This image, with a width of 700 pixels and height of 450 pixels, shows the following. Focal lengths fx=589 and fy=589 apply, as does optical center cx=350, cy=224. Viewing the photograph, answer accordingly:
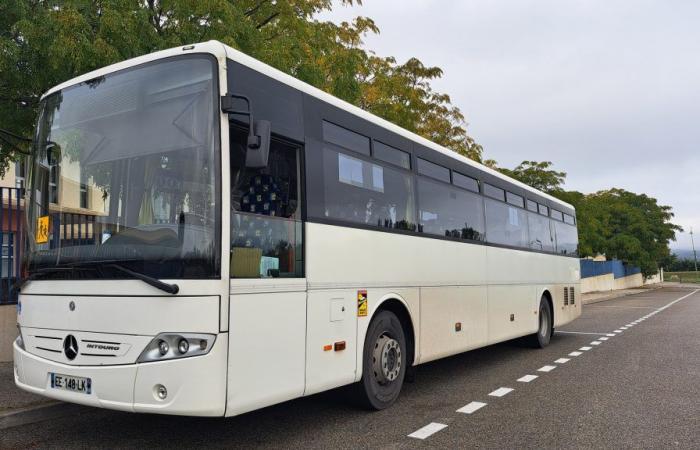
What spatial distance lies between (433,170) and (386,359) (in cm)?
284

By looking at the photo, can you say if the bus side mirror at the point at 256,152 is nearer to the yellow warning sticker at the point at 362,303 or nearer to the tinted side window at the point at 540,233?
the yellow warning sticker at the point at 362,303

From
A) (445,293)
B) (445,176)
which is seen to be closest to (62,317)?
(445,293)

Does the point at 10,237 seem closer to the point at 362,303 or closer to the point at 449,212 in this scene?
the point at 362,303

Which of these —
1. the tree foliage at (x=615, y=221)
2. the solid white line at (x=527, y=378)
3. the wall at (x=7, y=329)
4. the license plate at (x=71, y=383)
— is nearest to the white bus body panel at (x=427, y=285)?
the solid white line at (x=527, y=378)

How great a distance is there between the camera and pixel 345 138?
6.20m

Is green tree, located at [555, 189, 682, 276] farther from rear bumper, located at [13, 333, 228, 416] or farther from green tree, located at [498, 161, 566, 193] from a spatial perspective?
rear bumper, located at [13, 333, 228, 416]

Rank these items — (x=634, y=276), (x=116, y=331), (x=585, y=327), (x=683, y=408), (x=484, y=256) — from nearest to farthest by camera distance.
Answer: (x=116, y=331), (x=683, y=408), (x=484, y=256), (x=585, y=327), (x=634, y=276)

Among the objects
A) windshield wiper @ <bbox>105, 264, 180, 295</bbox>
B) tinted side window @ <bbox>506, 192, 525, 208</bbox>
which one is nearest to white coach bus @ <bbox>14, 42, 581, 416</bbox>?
windshield wiper @ <bbox>105, 264, 180, 295</bbox>

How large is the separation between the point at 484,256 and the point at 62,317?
6292mm

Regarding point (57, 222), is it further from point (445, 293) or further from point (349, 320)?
point (445, 293)

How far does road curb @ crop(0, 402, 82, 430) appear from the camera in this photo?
223 inches

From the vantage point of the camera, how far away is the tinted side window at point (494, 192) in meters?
9.79

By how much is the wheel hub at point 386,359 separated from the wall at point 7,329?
559 centimetres

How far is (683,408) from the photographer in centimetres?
662
